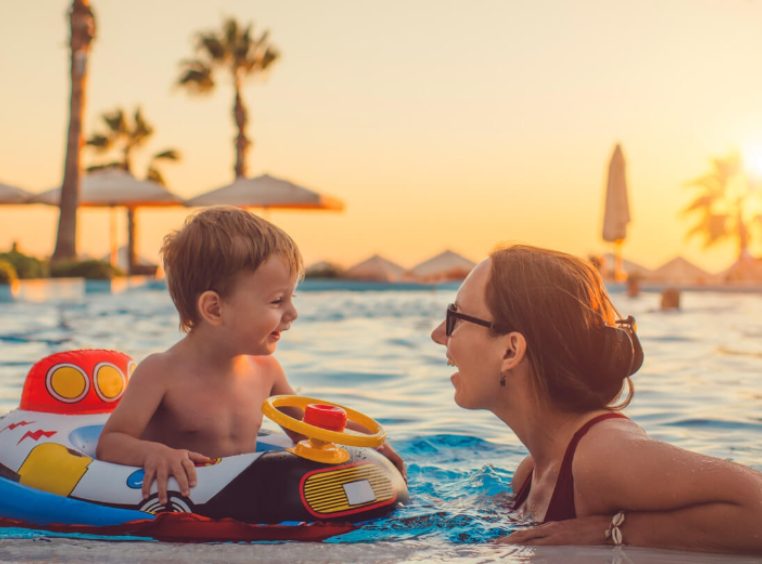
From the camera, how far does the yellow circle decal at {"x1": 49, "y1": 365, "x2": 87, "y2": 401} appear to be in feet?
12.0

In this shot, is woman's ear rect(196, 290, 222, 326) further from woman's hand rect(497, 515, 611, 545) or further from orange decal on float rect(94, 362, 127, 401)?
woman's hand rect(497, 515, 611, 545)

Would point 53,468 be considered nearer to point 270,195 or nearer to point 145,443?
point 145,443

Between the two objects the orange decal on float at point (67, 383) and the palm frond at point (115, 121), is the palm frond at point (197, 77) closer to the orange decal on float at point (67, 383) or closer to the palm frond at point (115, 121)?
the palm frond at point (115, 121)

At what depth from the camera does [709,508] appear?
2.43 meters

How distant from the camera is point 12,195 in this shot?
1048 inches

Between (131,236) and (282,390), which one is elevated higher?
(282,390)

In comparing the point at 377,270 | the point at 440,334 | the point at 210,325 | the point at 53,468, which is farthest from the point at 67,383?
the point at 377,270

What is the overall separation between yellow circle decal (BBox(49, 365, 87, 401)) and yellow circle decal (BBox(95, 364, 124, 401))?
0.06m

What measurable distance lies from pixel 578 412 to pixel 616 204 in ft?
78.9

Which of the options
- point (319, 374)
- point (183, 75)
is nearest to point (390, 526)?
point (319, 374)

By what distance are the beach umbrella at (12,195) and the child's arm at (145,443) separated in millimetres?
24984

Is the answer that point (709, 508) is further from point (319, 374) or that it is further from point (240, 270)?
point (319, 374)

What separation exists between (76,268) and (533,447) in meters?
20.4

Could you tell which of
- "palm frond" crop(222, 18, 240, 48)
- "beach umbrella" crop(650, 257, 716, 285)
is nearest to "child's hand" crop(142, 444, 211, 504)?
"palm frond" crop(222, 18, 240, 48)
